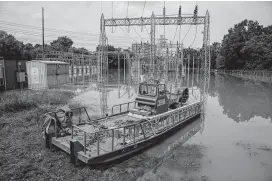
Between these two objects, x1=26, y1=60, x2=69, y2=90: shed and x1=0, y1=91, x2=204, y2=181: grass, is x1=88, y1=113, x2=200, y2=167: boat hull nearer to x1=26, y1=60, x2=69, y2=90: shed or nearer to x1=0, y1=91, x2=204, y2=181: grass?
x1=0, y1=91, x2=204, y2=181: grass

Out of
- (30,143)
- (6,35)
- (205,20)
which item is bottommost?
(30,143)

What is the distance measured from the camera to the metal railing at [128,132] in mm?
7359

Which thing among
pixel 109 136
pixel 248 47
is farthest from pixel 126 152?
pixel 248 47

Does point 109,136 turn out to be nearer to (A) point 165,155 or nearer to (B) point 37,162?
(A) point 165,155

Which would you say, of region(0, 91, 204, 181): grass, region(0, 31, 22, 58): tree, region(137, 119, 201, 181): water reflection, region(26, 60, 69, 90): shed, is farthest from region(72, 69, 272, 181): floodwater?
region(0, 31, 22, 58): tree

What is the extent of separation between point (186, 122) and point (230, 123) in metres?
3.61

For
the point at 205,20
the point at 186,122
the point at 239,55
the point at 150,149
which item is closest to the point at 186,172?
the point at 150,149

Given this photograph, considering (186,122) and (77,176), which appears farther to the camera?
(186,122)

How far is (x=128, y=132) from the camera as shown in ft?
29.0

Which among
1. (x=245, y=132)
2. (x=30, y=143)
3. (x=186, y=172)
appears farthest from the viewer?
(x=245, y=132)

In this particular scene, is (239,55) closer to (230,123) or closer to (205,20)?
(205,20)

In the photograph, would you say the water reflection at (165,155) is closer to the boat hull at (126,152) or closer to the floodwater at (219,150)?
the floodwater at (219,150)

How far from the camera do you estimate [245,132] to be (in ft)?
41.6

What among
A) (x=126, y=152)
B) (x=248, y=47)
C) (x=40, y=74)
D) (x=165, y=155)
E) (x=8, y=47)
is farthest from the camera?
(x=248, y=47)
